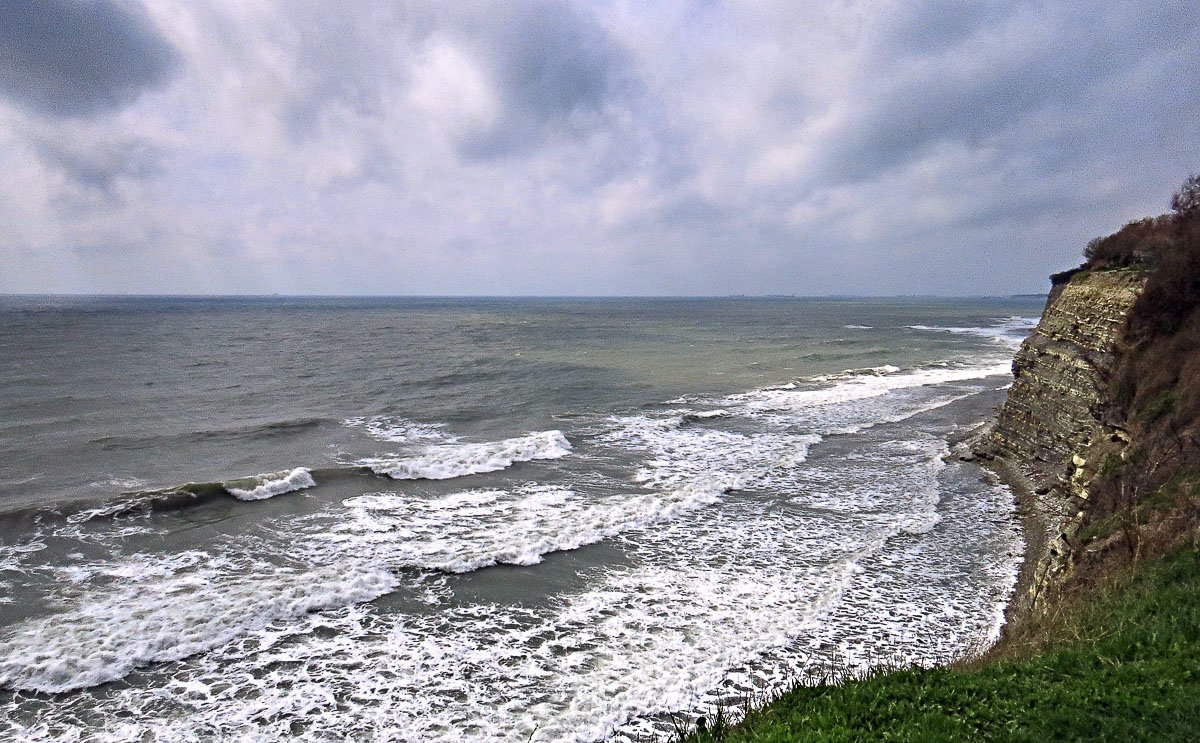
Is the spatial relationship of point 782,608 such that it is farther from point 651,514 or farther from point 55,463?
point 55,463

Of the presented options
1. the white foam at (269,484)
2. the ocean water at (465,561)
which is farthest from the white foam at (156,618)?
the white foam at (269,484)

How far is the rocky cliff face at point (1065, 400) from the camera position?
15.6 meters

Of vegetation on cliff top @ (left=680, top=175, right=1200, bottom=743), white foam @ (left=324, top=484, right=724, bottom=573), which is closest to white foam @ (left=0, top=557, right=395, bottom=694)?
white foam @ (left=324, top=484, right=724, bottom=573)

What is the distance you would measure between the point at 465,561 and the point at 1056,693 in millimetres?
10666

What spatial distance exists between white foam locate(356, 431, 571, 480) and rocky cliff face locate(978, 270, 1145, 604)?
50.1 ft

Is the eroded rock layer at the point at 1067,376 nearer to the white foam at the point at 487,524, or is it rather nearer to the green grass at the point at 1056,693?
the white foam at the point at 487,524

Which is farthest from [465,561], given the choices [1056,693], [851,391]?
[851,391]

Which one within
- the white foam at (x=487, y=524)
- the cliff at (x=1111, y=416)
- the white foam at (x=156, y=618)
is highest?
the cliff at (x=1111, y=416)

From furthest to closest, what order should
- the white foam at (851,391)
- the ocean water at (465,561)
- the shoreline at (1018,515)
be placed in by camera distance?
the white foam at (851,391), the shoreline at (1018,515), the ocean water at (465,561)

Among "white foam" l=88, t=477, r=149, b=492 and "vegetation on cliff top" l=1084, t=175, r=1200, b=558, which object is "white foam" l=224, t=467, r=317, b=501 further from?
"vegetation on cliff top" l=1084, t=175, r=1200, b=558

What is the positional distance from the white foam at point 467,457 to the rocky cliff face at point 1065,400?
50.1 ft

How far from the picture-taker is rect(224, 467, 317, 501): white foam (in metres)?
17.9

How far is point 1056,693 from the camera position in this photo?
242 inches

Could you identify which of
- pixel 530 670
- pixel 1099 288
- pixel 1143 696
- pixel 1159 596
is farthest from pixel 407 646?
pixel 1099 288
